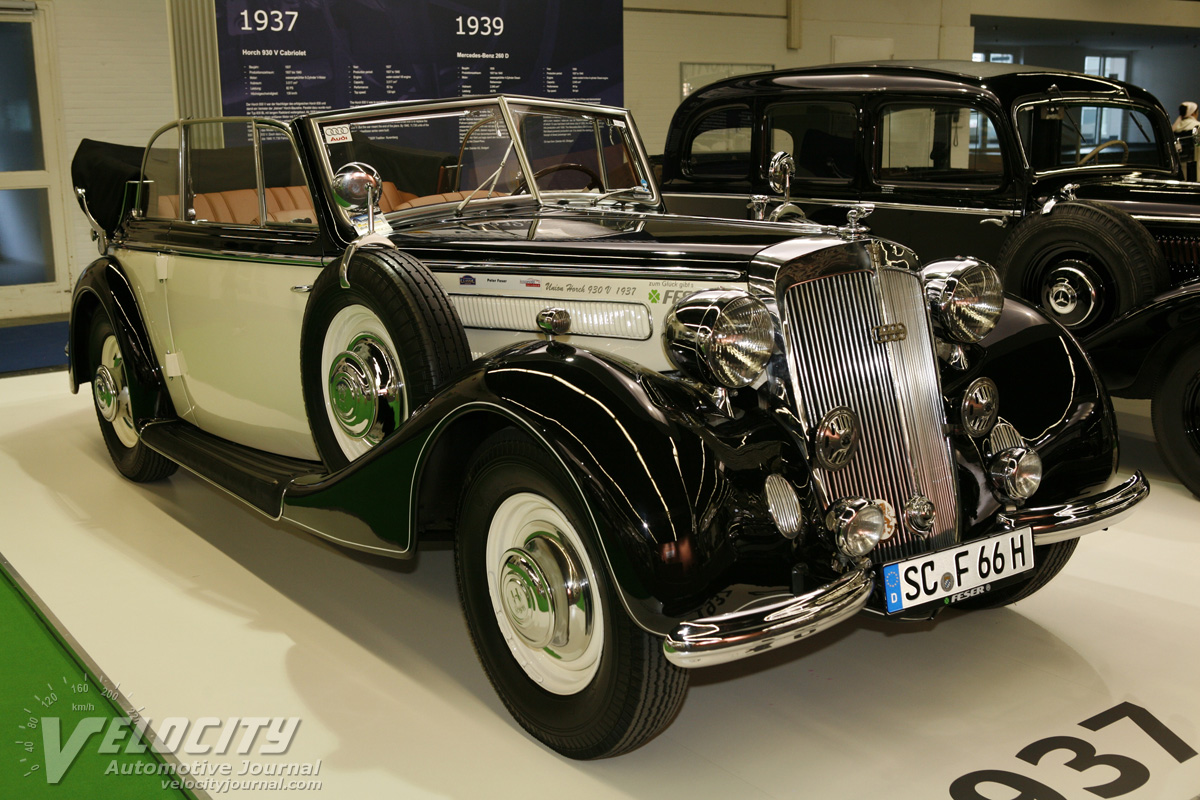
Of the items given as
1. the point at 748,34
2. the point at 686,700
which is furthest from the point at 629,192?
the point at 748,34

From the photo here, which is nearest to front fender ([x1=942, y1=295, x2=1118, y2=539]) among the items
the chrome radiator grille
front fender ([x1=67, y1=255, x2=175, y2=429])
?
the chrome radiator grille

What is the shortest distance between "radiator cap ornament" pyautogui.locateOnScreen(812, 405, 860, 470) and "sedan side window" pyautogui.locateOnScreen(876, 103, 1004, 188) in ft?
11.3

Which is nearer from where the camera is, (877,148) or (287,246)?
(287,246)

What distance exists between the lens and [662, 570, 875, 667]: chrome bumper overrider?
6.82 ft

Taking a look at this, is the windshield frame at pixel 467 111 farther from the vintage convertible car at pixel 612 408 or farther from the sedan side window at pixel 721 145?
the sedan side window at pixel 721 145

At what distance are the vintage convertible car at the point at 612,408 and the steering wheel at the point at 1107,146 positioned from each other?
279cm

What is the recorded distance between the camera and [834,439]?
8.02ft

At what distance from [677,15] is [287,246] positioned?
948cm

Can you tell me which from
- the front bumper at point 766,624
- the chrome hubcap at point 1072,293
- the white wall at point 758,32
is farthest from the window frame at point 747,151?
the white wall at point 758,32

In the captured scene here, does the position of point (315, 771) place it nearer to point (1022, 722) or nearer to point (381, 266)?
point (381, 266)

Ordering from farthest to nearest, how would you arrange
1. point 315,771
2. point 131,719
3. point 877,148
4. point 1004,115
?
point 877,148, point 1004,115, point 131,719, point 315,771

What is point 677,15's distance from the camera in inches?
477

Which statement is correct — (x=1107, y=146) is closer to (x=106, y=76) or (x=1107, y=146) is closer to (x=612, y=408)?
(x=612, y=408)

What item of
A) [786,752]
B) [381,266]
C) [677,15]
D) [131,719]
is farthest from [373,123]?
[677,15]
